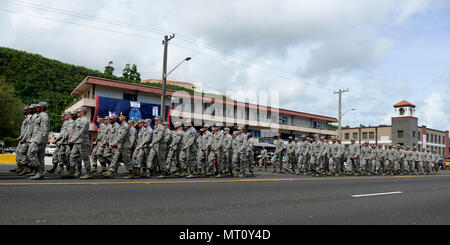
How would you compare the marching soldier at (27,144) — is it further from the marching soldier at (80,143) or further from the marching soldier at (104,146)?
the marching soldier at (104,146)

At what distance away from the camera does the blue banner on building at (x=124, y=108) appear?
121 ft

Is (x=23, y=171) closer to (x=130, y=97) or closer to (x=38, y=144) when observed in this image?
(x=38, y=144)

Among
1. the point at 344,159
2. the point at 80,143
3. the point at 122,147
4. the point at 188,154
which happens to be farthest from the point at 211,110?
the point at 80,143

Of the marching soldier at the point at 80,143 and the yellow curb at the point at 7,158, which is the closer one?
the marching soldier at the point at 80,143

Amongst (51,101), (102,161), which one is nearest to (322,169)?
(102,161)

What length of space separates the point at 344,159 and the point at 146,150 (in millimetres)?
13201

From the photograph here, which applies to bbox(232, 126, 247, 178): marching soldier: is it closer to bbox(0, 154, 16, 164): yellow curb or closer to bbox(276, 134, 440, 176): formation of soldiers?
bbox(276, 134, 440, 176): formation of soldiers

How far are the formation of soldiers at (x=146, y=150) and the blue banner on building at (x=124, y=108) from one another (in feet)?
74.1

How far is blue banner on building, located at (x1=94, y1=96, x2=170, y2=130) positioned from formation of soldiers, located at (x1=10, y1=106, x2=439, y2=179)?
22.6 m

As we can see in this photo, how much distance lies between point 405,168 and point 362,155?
5381mm

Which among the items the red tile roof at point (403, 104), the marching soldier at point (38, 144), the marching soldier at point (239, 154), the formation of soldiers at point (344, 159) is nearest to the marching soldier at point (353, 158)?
the formation of soldiers at point (344, 159)

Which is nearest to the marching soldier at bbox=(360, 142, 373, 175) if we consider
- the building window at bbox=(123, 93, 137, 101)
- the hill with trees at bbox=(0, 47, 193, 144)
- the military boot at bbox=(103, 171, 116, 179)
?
the military boot at bbox=(103, 171, 116, 179)

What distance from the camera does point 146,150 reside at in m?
11.8

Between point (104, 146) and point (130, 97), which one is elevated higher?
point (130, 97)
